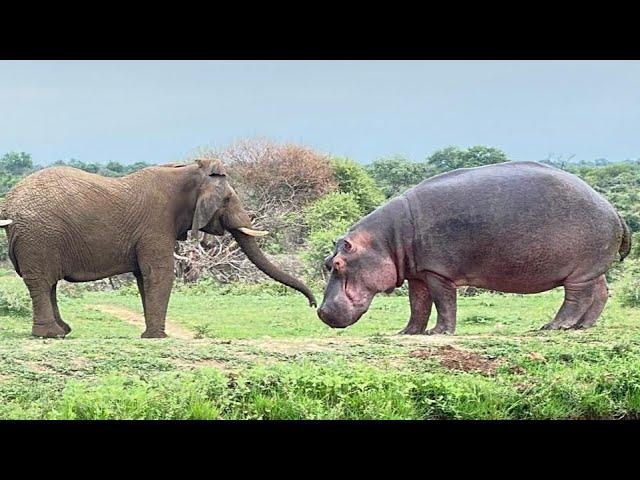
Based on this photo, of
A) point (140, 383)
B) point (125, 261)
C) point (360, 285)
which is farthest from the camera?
point (125, 261)

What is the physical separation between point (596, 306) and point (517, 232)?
1.28 m

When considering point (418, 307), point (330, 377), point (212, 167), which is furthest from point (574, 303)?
point (212, 167)

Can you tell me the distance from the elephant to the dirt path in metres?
1.04

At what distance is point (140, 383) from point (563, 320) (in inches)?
181

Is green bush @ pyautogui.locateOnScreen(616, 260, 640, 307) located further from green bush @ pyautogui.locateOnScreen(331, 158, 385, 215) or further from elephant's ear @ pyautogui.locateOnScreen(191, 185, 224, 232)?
elephant's ear @ pyautogui.locateOnScreen(191, 185, 224, 232)

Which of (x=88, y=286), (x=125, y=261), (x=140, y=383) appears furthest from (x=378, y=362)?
(x=88, y=286)

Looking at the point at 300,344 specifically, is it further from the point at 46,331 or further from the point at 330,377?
the point at 46,331

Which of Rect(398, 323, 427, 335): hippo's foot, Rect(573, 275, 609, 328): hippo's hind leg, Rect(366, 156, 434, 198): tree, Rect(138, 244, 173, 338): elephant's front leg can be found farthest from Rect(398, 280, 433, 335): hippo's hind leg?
Rect(366, 156, 434, 198): tree

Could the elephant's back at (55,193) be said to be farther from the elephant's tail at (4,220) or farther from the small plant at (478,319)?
the small plant at (478,319)

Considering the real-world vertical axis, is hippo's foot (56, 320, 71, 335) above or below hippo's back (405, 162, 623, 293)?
below

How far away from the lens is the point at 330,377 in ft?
27.8

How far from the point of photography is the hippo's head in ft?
33.9
